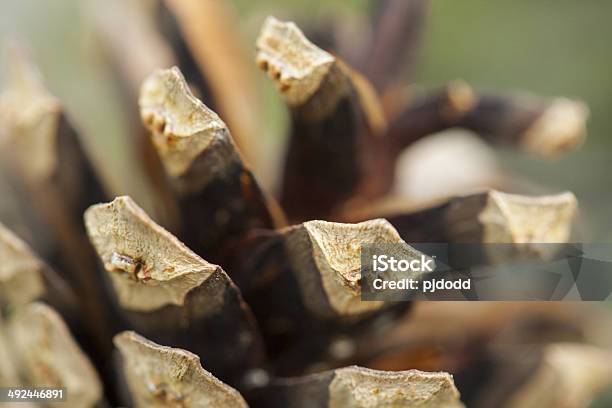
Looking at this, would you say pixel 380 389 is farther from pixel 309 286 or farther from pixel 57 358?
pixel 57 358

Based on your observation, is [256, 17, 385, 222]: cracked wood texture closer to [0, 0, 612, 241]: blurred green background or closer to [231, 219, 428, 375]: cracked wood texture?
[231, 219, 428, 375]: cracked wood texture

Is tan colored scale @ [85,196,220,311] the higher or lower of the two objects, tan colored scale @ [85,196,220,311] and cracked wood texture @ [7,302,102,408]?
the higher

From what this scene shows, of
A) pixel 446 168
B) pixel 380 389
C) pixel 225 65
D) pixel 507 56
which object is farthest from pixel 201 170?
pixel 507 56

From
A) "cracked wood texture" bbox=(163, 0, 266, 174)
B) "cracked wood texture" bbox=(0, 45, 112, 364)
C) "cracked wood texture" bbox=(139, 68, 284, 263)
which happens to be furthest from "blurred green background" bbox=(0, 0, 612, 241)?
"cracked wood texture" bbox=(139, 68, 284, 263)

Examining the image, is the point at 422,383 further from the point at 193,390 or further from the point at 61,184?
the point at 61,184

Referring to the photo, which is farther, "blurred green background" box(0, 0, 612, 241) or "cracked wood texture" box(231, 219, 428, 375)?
"blurred green background" box(0, 0, 612, 241)

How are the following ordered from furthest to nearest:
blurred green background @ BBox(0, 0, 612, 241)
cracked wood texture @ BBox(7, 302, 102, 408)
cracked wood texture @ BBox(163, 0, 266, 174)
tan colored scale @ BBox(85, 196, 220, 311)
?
1. blurred green background @ BBox(0, 0, 612, 241)
2. cracked wood texture @ BBox(163, 0, 266, 174)
3. cracked wood texture @ BBox(7, 302, 102, 408)
4. tan colored scale @ BBox(85, 196, 220, 311)

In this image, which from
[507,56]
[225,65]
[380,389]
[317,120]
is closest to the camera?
[380,389]
